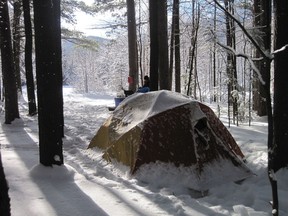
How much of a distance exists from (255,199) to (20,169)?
366 cm

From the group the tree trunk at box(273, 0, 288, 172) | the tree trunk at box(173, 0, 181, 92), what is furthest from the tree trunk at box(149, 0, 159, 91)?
the tree trunk at box(273, 0, 288, 172)

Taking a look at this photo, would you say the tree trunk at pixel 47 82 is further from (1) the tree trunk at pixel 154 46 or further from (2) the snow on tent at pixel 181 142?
(1) the tree trunk at pixel 154 46

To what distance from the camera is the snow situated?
448cm

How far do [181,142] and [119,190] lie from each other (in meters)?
1.45

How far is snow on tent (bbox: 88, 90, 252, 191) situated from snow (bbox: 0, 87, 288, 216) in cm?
17

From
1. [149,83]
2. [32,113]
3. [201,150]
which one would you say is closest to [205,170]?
[201,150]

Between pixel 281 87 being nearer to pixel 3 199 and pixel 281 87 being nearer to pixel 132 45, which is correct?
pixel 3 199

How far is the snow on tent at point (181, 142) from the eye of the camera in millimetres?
6031

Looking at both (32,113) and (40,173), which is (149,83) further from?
(40,173)

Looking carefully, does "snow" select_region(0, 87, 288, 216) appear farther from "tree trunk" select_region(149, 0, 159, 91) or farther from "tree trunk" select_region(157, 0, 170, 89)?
"tree trunk" select_region(157, 0, 170, 89)

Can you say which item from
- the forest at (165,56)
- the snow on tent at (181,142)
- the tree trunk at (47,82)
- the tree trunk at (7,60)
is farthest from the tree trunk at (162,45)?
the tree trunk at (47,82)

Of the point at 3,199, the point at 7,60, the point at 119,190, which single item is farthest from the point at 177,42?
the point at 3,199

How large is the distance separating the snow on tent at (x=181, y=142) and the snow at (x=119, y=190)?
0.57 ft

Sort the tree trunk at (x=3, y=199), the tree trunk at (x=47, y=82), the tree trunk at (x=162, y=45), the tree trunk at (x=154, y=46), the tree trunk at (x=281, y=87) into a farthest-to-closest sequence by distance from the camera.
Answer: the tree trunk at (x=162, y=45)
the tree trunk at (x=154, y=46)
the tree trunk at (x=47, y=82)
the tree trunk at (x=281, y=87)
the tree trunk at (x=3, y=199)
